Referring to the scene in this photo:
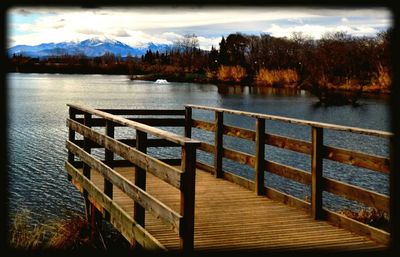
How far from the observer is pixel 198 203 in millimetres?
6559

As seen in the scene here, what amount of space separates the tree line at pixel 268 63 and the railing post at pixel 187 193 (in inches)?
610

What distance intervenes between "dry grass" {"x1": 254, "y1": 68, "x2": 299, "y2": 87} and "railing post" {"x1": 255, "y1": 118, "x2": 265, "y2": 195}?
47650 millimetres

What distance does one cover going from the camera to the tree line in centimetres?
4406

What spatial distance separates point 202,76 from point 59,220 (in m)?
64.6

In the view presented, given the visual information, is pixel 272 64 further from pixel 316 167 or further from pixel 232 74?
pixel 316 167

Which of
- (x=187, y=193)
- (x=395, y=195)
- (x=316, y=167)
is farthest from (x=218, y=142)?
(x=395, y=195)

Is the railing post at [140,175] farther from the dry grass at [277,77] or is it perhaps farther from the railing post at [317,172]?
the dry grass at [277,77]

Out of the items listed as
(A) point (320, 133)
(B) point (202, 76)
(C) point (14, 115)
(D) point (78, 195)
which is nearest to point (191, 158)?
(A) point (320, 133)

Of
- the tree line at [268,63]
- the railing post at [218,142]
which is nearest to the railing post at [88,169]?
the railing post at [218,142]

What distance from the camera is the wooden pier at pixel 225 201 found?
452cm

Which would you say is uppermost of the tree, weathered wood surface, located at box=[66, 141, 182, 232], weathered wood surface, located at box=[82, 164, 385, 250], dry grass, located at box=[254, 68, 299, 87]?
the tree

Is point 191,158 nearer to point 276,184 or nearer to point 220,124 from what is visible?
point 220,124

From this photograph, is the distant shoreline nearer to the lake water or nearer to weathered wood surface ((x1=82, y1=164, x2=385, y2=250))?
the lake water

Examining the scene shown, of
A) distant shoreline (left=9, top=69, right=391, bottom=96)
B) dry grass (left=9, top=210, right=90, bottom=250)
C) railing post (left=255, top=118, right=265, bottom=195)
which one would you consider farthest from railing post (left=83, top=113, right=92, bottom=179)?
distant shoreline (left=9, top=69, right=391, bottom=96)
